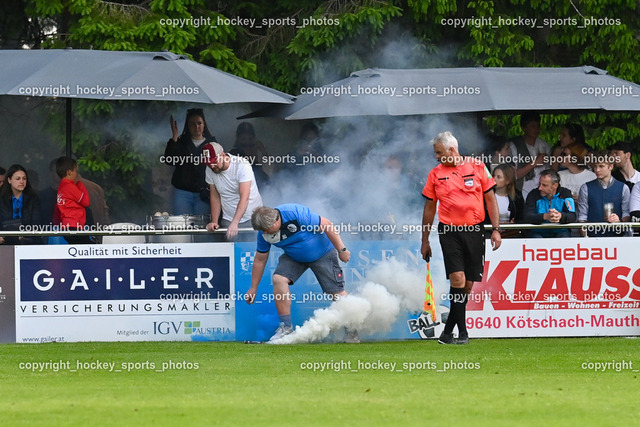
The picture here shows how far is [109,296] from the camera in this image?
13.4 m

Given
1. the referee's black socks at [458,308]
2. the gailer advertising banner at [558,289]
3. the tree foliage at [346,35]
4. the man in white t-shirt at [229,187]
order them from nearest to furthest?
1. the referee's black socks at [458,308]
2. the gailer advertising banner at [558,289]
3. the man in white t-shirt at [229,187]
4. the tree foliage at [346,35]

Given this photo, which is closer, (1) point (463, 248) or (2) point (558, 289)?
(1) point (463, 248)

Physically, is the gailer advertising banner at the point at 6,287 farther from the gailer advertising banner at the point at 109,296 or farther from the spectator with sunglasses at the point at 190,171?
the spectator with sunglasses at the point at 190,171

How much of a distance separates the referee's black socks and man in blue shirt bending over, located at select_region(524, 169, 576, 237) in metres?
1.77

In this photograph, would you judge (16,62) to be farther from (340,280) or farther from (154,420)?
(154,420)

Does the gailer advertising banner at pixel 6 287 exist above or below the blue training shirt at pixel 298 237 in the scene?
below

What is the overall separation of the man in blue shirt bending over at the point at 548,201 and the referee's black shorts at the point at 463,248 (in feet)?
5.23

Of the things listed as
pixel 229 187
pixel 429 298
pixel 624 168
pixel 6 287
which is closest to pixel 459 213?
pixel 429 298

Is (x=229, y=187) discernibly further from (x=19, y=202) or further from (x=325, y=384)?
(x=325, y=384)

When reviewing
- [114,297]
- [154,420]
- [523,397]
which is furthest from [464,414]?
[114,297]

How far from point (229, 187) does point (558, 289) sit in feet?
13.1

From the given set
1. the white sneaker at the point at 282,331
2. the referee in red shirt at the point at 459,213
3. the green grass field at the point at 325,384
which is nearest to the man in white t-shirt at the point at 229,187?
the white sneaker at the point at 282,331

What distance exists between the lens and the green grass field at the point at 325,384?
27.1ft

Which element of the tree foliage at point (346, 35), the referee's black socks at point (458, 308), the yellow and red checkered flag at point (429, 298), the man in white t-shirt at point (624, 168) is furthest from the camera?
the tree foliage at point (346, 35)
